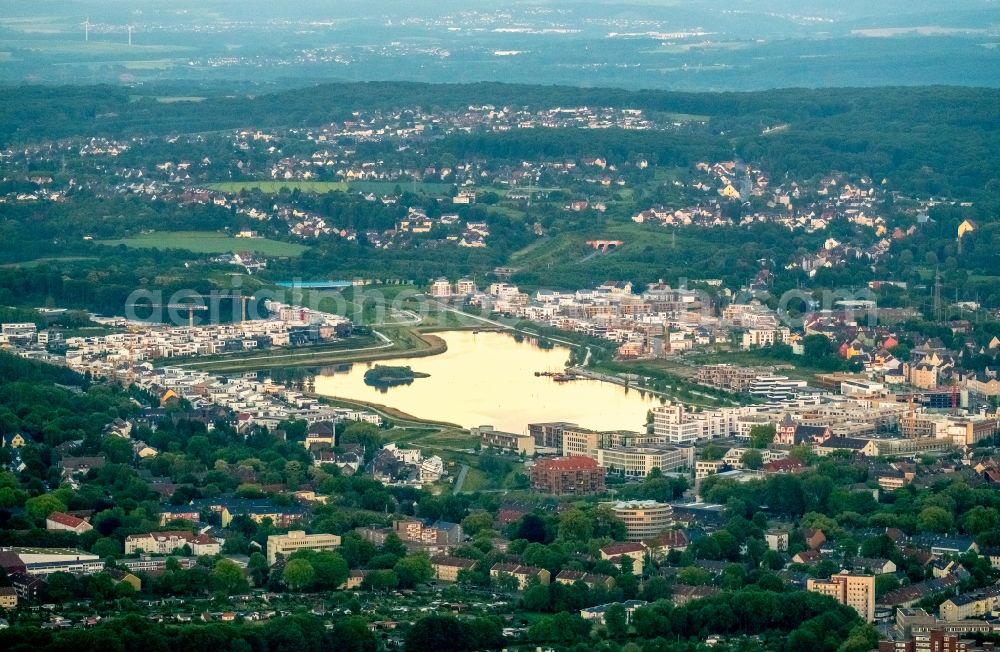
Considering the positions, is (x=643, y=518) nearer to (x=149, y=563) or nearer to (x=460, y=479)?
(x=460, y=479)

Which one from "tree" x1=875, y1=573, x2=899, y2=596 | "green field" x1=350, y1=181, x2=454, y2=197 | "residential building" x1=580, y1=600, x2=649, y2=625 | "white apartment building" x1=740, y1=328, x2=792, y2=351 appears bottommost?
"green field" x1=350, y1=181, x2=454, y2=197

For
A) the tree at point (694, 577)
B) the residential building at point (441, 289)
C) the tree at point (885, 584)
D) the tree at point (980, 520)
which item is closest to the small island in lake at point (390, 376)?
the residential building at point (441, 289)

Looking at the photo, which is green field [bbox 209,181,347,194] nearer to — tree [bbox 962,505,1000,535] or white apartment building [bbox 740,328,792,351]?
white apartment building [bbox 740,328,792,351]

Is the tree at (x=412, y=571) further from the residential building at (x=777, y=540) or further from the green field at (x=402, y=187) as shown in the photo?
the green field at (x=402, y=187)

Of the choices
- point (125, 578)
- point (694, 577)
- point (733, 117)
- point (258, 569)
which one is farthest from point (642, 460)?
point (733, 117)

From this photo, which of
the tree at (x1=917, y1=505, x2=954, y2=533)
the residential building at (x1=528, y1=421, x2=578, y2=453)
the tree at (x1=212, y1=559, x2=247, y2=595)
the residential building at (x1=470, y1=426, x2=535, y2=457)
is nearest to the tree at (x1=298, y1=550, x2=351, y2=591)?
the tree at (x1=212, y1=559, x2=247, y2=595)

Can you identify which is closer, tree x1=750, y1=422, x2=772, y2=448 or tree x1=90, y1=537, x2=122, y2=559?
tree x1=90, y1=537, x2=122, y2=559
